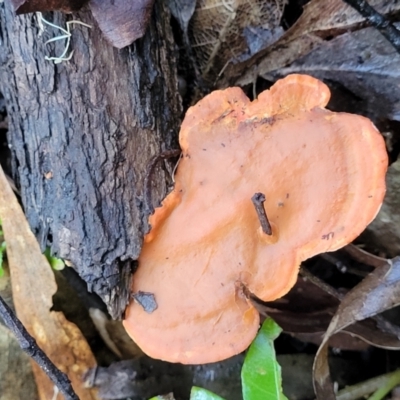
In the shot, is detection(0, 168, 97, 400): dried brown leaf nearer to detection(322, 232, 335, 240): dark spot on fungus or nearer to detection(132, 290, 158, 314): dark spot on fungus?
detection(132, 290, 158, 314): dark spot on fungus

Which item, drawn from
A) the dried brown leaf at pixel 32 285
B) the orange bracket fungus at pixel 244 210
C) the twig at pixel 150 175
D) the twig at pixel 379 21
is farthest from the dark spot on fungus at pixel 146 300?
the twig at pixel 379 21

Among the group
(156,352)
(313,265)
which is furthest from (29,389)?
(313,265)

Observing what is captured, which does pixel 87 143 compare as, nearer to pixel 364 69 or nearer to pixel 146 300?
pixel 146 300

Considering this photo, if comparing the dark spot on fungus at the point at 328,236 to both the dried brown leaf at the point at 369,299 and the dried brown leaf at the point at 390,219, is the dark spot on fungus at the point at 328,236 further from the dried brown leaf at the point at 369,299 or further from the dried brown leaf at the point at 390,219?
the dried brown leaf at the point at 390,219

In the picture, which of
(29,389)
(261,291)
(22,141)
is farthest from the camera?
(29,389)

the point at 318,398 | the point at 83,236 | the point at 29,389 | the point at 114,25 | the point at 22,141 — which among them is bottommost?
the point at 29,389

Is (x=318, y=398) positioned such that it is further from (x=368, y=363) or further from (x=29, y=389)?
(x=29, y=389)
